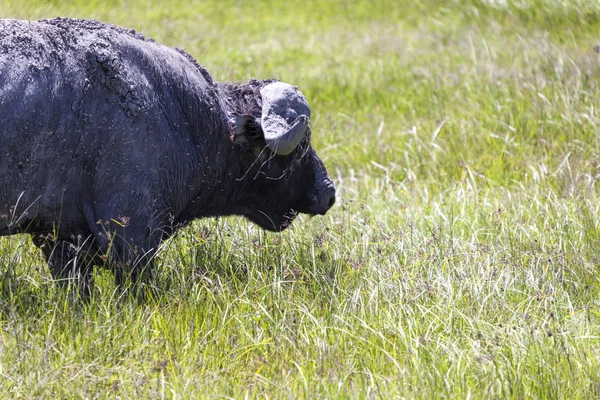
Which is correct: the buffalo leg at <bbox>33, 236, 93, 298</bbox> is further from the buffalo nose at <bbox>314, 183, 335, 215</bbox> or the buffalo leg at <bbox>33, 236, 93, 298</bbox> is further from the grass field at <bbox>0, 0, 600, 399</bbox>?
the buffalo nose at <bbox>314, 183, 335, 215</bbox>

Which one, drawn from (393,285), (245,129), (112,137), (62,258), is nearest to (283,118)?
(245,129)

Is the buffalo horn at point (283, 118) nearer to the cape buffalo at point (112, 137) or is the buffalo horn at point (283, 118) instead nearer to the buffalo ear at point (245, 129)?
the cape buffalo at point (112, 137)

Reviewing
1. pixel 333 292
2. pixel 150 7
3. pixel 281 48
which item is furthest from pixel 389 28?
pixel 333 292

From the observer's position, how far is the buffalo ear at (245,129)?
564cm

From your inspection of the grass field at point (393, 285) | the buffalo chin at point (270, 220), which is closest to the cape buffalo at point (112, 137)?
the grass field at point (393, 285)

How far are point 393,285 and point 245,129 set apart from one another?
137 cm

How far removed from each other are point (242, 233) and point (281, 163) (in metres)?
0.71

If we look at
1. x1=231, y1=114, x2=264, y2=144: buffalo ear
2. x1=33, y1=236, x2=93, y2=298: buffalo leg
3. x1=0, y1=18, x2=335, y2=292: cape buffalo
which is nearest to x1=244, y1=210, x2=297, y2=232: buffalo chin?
x1=0, y1=18, x2=335, y2=292: cape buffalo

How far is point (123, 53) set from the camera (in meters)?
5.21

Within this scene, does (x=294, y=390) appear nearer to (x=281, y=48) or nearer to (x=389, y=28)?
(x=281, y=48)

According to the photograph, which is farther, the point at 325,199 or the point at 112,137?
the point at 325,199

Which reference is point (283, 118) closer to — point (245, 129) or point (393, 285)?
point (245, 129)

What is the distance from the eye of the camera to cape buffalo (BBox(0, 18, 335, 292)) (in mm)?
4840

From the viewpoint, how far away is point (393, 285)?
5.36 meters
